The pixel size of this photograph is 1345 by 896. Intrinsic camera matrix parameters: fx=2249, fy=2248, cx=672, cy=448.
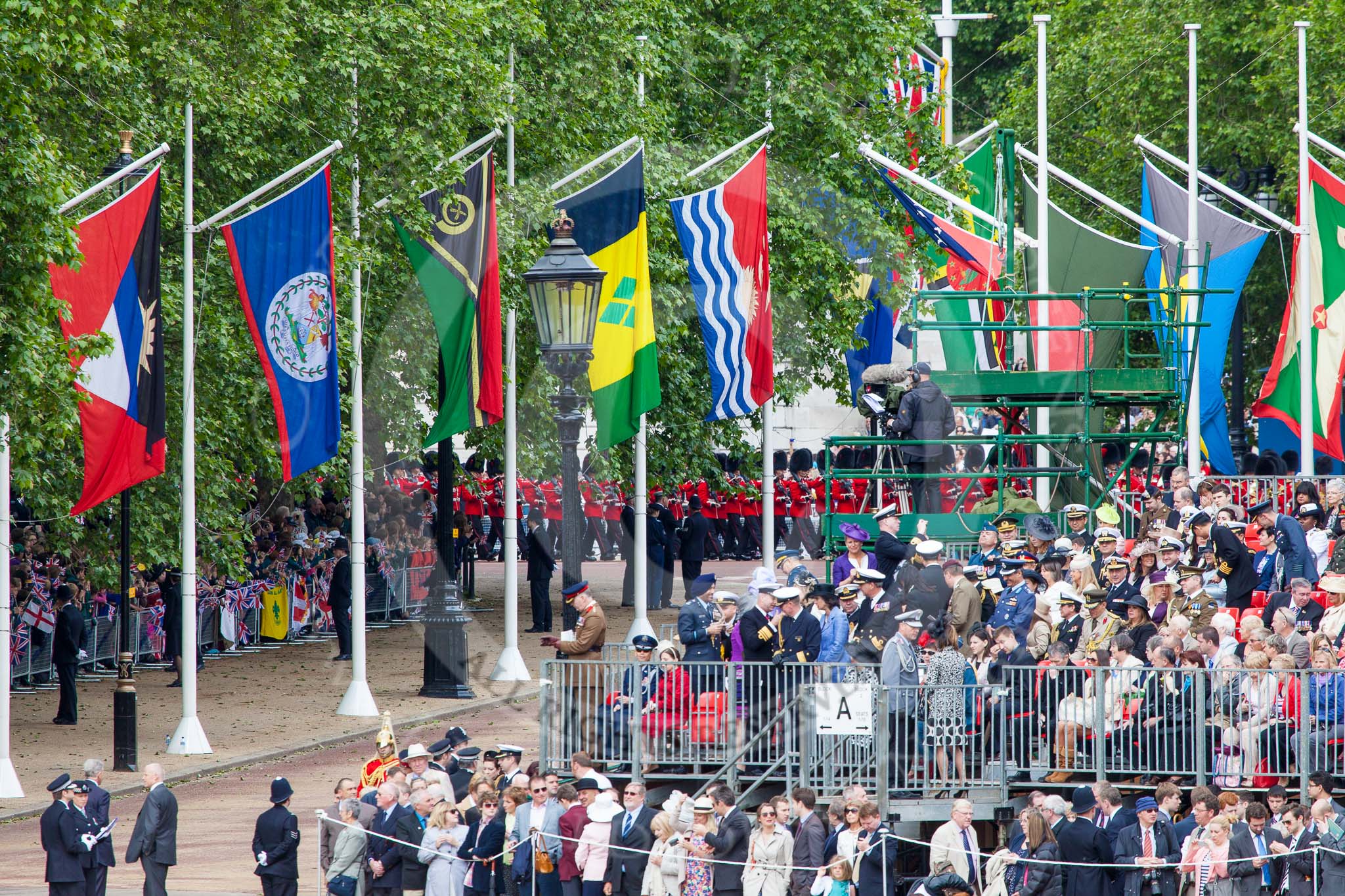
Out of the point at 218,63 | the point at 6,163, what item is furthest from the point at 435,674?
the point at 6,163

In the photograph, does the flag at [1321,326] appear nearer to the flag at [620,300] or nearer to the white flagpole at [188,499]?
the flag at [620,300]

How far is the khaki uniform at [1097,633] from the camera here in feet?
62.7

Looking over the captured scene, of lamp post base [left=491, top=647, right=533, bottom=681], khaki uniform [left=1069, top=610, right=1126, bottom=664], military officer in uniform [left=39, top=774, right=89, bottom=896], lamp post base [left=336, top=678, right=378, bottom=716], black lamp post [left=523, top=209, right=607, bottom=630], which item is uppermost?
black lamp post [left=523, top=209, right=607, bottom=630]

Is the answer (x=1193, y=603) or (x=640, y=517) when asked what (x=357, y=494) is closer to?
(x=640, y=517)

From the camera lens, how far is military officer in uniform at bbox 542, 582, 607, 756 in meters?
20.0

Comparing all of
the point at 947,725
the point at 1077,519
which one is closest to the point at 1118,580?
the point at 947,725

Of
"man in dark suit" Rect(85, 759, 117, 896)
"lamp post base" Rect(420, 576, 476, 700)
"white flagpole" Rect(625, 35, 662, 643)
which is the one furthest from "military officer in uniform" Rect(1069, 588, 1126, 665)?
"white flagpole" Rect(625, 35, 662, 643)

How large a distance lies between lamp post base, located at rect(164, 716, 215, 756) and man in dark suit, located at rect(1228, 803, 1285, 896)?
1303cm

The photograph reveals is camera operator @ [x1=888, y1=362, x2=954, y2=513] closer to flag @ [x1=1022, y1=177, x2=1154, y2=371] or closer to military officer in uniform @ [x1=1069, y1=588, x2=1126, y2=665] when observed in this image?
flag @ [x1=1022, y1=177, x2=1154, y2=371]

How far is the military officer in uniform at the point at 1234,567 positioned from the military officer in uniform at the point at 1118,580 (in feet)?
2.78

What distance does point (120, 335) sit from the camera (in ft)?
74.7

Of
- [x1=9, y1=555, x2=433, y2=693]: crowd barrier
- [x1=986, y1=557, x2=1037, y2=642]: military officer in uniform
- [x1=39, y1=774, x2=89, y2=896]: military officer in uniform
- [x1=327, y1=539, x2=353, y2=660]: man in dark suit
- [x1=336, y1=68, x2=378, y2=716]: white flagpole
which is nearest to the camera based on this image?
[x1=39, y1=774, x2=89, y2=896]: military officer in uniform

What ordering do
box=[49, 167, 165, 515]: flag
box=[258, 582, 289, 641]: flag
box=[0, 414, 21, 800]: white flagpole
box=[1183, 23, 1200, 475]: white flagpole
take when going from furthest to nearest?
box=[258, 582, 289, 641]: flag → box=[1183, 23, 1200, 475]: white flagpole → box=[0, 414, 21, 800]: white flagpole → box=[49, 167, 165, 515]: flag

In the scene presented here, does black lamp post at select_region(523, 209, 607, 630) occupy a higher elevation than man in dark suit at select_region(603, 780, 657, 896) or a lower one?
higher
